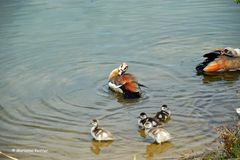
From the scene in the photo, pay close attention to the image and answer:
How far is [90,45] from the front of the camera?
14023 millimetres

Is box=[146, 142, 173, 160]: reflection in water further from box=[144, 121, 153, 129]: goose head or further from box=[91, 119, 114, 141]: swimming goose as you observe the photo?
box=[91, 119, 114, 141]: swimming goose

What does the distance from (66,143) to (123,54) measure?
4.62 metres

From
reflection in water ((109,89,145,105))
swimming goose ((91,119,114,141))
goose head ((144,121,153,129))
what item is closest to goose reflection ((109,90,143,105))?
reflection in water ((109,89,145,105))

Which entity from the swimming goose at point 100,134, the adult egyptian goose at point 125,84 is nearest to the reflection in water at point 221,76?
the adult egyptian goose at point 125,84

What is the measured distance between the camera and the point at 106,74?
481 inches

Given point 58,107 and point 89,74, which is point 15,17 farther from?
point 58,107

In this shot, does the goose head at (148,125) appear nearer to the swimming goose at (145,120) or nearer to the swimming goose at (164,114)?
the swimming goose at (145,120)

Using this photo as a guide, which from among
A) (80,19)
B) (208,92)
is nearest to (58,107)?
(208,92)

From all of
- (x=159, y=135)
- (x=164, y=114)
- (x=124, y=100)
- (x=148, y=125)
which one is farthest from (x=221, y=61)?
(x=159, y=135)

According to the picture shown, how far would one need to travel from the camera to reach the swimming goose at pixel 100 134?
8.80m

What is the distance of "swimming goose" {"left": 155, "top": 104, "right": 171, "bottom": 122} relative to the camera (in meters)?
9.29

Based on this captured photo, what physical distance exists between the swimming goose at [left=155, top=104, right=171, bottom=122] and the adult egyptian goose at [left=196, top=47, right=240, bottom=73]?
8.55ft

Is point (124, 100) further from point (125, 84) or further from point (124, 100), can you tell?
point (125, 84)

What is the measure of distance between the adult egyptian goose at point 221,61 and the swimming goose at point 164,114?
2607mm
